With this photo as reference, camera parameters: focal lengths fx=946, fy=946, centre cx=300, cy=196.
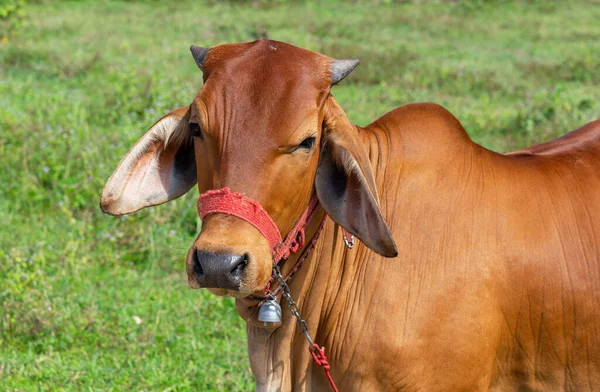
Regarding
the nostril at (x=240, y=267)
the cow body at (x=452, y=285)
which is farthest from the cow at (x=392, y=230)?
the nostril at (x=240, y=267)

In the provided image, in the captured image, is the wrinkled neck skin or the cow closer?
the cow

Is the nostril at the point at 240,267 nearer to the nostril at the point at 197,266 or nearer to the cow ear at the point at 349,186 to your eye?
the nostril at the point at 197,266

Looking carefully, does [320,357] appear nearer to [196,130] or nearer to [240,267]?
[240,267]

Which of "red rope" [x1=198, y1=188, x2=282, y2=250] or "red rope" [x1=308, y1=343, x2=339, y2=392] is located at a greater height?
"red rope" [x1=198, y1=188, x2=282, y2=250]

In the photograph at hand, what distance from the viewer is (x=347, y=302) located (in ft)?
9.55

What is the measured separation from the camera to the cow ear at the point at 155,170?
2.90 meters

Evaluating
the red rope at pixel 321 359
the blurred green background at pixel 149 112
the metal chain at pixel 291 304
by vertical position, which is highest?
the metal chain at pixel 291 304

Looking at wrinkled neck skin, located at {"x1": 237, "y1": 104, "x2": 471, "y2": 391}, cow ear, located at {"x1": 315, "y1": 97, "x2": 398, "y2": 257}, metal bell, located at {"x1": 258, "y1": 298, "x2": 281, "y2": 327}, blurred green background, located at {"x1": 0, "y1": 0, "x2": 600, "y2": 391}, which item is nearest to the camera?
cow ear, located at {"x1": 315, "y1": 97, "x2": 398, "y2": 257}

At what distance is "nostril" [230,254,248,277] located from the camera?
2.38 meters

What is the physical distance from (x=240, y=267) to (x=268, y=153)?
33cm

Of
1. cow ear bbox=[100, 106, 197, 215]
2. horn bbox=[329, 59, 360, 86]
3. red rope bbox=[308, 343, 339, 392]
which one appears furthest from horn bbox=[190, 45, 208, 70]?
red rope bbox=[308, 343, 339, 392]

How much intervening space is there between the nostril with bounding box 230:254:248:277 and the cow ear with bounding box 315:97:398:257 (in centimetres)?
39

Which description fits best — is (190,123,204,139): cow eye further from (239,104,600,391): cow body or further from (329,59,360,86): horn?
(239,104,600,391): cow body

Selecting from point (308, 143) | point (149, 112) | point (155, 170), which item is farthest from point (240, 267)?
point (149, 112)
